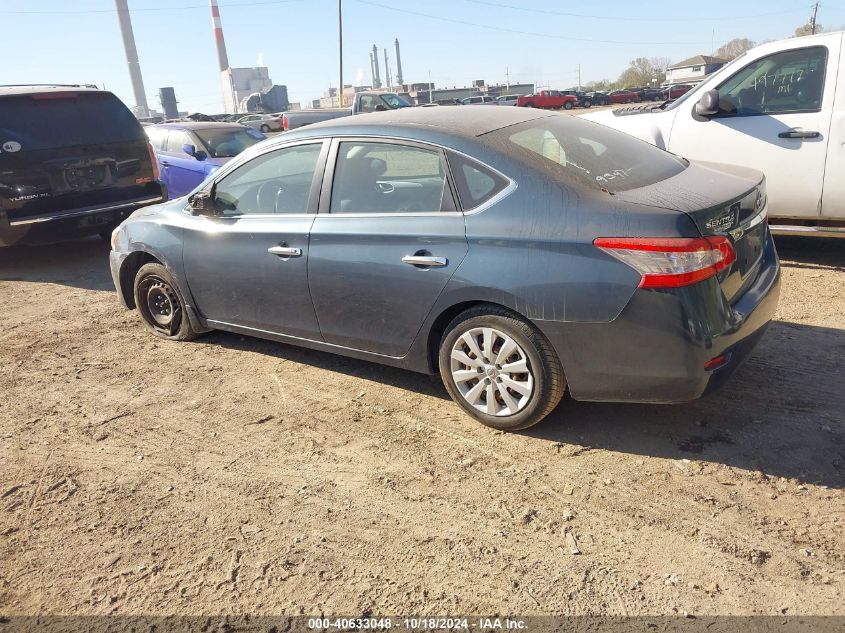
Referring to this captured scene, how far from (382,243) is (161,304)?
7.97ft

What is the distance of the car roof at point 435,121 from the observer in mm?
3775

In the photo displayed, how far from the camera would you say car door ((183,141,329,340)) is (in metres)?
4.16

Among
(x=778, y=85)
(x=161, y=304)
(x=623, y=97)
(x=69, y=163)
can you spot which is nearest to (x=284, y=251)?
(x=161, y=304)

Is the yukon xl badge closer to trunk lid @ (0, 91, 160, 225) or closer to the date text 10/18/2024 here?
the date text 10/18/2024

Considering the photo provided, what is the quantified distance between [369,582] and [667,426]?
1.84 m

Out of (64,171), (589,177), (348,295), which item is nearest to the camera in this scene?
(589,177)

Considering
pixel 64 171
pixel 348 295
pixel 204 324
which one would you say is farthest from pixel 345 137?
pixel 64 171

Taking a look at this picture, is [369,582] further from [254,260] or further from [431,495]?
[254,260]

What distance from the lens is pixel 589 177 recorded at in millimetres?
3438

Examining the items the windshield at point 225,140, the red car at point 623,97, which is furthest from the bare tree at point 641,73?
the windshield at point 225,140

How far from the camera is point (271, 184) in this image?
448 centimetres

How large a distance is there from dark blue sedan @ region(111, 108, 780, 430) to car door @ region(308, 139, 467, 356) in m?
0.01

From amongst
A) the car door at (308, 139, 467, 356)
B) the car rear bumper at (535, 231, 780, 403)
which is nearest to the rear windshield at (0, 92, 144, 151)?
the car door at (308, 139, 467, 356)

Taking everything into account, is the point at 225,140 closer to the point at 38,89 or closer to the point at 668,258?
the point at 38,89
